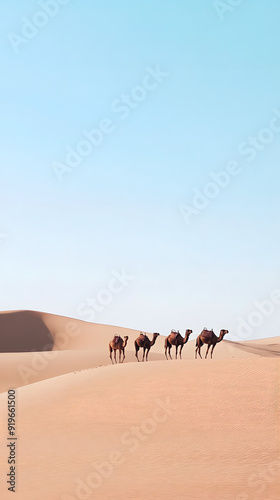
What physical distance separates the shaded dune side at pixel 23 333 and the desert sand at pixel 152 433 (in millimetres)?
61619

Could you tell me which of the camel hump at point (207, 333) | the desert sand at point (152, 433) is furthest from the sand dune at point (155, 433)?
the camel hump at point (207, 333)

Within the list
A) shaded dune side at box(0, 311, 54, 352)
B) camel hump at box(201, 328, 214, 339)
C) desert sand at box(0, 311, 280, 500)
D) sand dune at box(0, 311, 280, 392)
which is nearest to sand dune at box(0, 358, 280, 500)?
desert sand at box(0, 311, 280, 500)

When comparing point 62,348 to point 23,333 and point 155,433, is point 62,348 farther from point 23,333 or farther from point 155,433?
point 155,433

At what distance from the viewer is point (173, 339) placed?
27734 millimetres

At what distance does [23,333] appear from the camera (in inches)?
3593

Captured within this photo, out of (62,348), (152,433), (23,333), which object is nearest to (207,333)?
(152,433)

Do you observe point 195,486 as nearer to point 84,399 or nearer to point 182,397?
point 182,397

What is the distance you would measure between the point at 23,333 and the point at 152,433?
7658 centimetres

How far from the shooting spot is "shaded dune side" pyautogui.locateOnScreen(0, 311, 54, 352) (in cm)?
Answer: 8700

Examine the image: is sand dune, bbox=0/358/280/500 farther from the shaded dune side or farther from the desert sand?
the shaded dune side

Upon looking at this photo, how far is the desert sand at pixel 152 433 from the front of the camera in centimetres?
1322

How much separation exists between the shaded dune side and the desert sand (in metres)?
61.6

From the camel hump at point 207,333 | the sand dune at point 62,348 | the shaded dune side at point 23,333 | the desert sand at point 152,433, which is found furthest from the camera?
the shaded dune side at point 23,333

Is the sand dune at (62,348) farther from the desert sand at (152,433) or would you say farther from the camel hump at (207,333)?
the desert sand at (152,433)
